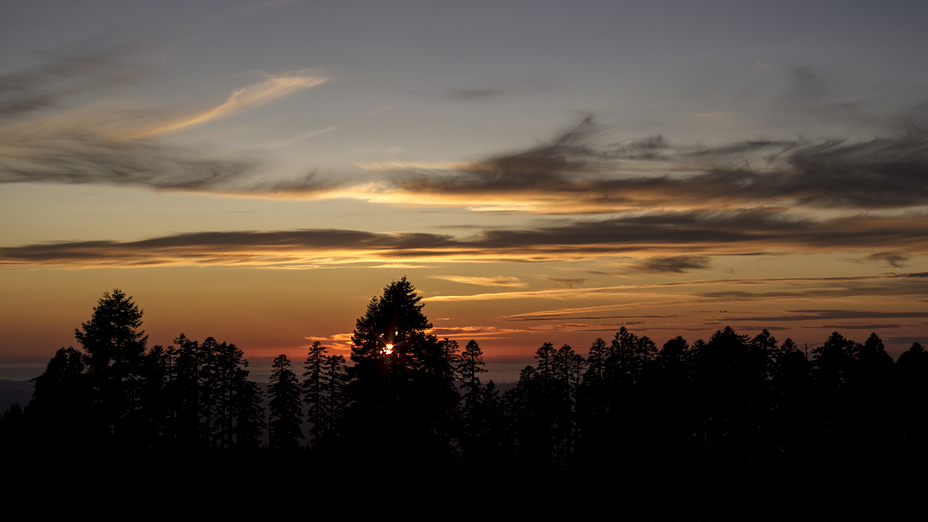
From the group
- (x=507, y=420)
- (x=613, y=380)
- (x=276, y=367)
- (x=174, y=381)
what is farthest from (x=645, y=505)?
(x=276, y=367)

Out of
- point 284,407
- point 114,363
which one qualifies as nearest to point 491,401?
point 284,407

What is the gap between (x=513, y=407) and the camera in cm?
8381

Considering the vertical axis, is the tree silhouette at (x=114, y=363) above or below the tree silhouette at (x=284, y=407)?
above

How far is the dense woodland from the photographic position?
45156mm

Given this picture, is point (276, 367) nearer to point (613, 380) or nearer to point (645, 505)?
point (613, 380)

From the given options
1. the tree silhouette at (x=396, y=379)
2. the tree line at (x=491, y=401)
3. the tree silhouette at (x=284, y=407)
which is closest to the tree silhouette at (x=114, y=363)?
the tree line at (x=491, y=401)

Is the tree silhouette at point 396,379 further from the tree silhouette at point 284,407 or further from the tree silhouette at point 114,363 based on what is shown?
the tree silhouette at point 284,407

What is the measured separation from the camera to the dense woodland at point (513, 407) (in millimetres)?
45156

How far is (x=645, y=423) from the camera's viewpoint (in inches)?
2697

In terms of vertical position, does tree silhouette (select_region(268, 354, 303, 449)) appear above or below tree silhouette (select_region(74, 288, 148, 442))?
below

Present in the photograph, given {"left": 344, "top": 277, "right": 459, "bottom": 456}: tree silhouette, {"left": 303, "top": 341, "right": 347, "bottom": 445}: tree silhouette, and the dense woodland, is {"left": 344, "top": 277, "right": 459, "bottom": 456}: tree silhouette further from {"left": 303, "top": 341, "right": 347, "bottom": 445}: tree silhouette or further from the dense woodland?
{"left": 303, "top": 341, "right": 347, "bottom": 445}: tree silhouette

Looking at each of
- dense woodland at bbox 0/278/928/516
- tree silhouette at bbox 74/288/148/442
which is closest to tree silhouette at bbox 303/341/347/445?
dense woodland at bbox 0/278/928/516

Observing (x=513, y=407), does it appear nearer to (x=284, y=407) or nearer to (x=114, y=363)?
(x=284, y=407)

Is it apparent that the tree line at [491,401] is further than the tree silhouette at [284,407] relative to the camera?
No
